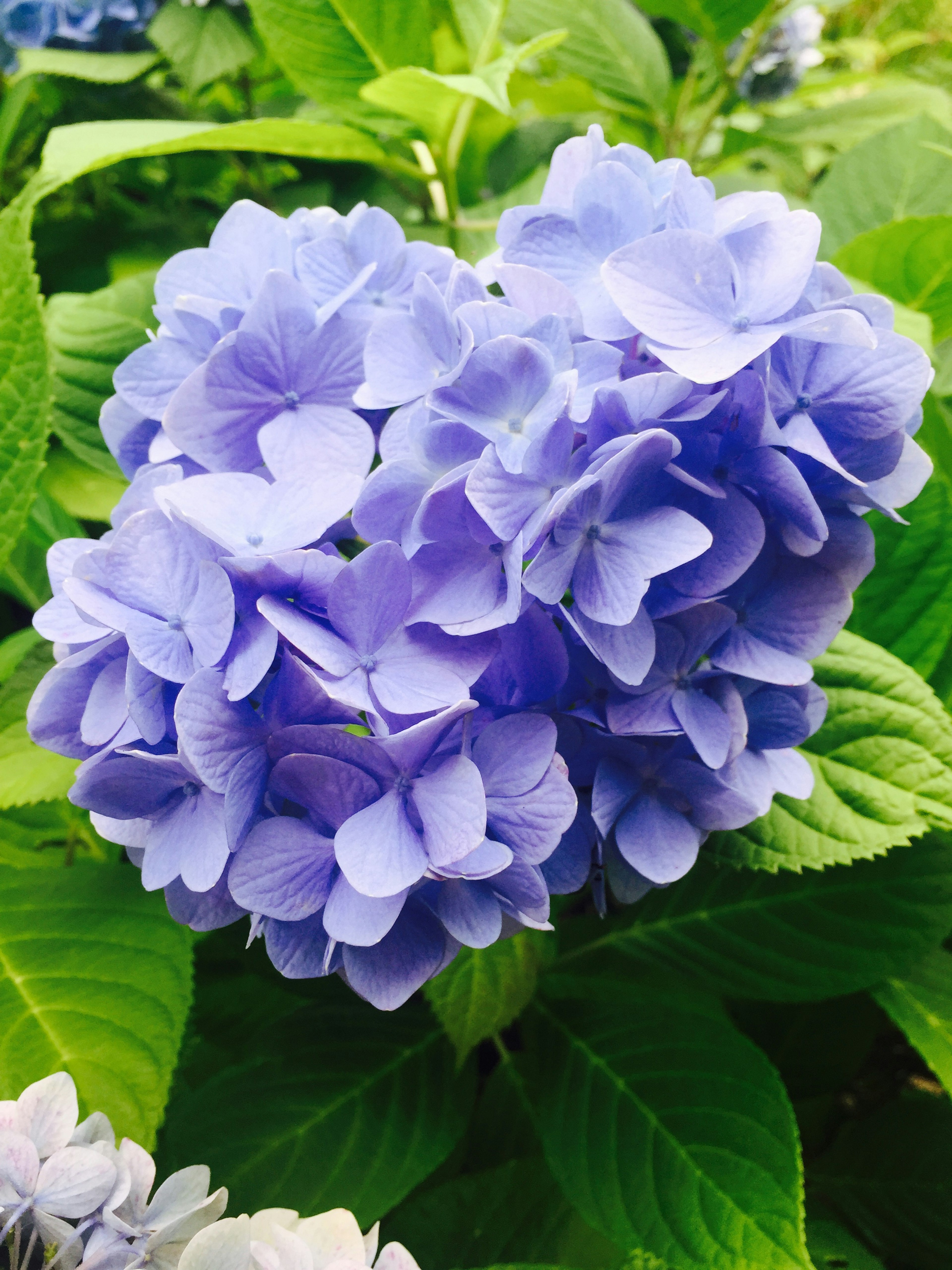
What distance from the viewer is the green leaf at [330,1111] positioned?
25.0 inches

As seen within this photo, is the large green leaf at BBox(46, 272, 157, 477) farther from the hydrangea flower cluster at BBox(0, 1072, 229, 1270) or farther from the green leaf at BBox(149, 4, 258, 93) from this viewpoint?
the hydrangea flower cluster at BBox(0, 1072, 229, 1270)

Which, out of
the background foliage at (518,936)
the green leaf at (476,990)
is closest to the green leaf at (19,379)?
the background foliage at (518,936)

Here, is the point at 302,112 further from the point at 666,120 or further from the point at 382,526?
the point at 382,526

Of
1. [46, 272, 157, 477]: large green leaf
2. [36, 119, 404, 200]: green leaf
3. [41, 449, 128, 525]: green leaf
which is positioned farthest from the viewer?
[41, 449, 128, 525]: green leaf

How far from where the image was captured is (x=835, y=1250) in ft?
2.25

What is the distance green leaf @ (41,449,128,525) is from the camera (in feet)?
2.73

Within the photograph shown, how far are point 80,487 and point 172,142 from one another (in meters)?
0.34

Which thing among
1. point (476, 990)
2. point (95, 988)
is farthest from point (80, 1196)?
point (476, 990)

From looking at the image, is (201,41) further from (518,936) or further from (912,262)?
(518,936)

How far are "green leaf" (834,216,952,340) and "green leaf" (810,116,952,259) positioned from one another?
7 centimetres

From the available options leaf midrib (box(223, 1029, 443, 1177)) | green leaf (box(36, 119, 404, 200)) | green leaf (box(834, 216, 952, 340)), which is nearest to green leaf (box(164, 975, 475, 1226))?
leaf midrib (box(223, 1029, 443, 1177))

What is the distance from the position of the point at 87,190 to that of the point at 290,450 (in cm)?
83

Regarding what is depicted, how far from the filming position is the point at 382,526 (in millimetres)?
427

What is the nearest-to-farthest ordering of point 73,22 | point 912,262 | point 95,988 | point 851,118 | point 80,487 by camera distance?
1. point 95,988
2. point 912,262
3. point 80,487
4. point 73,22
5. point 851,118
